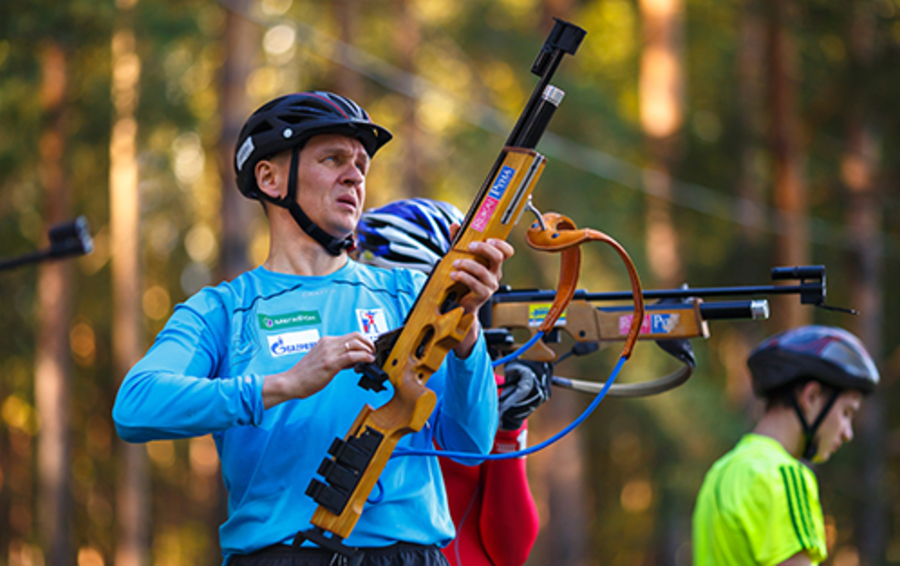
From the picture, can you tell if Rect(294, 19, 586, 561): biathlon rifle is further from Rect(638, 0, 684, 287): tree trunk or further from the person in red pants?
Rect(638, 0, 684, 287): tree trunk

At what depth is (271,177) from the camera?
327cm

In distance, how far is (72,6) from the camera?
14.5 metres

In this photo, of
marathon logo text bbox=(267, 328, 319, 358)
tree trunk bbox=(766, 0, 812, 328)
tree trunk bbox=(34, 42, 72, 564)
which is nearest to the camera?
marathon logo text bbox=(267, 328, 319, 358)

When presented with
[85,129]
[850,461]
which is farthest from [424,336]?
[850,461]

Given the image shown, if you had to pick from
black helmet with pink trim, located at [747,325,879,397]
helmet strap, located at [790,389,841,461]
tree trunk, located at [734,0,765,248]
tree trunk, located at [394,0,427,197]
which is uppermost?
tree trunk, located at [734,0,765,248]

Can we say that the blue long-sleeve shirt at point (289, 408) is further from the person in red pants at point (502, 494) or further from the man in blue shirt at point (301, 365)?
the person in red pants at point (502, 494)

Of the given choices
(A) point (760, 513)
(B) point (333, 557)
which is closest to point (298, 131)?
(B) point (333, 557)

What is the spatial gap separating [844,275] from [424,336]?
76.4ft

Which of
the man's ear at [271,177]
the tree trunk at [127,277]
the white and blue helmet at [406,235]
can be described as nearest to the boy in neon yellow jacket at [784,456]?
the white and blue helmet at [406,235]

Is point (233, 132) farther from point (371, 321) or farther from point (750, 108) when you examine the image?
point (750, 108)

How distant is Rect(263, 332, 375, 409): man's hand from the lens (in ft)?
8.41

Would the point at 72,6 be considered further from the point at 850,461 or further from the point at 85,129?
the point at 850,461

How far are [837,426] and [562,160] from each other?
12833 mm

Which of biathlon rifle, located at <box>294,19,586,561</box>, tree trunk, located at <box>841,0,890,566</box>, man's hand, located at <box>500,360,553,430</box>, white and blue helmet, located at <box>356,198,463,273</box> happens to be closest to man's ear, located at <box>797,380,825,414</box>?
man's hand, located at <box>500,360,553,430</box>
